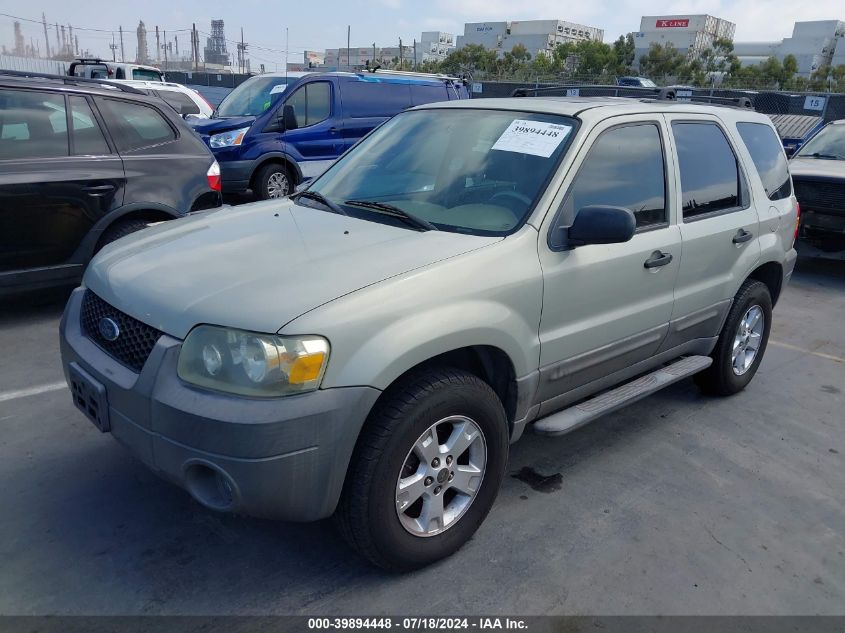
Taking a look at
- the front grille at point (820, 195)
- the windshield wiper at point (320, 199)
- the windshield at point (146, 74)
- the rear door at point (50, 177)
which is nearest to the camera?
the windshield wiper at point (320, 199)

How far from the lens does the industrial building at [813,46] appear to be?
71688 mm

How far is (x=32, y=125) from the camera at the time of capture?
5246 mm

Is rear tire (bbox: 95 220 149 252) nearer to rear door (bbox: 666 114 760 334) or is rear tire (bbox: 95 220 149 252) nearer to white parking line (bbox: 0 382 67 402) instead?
white parking line (bbox: 0 382 67 402)

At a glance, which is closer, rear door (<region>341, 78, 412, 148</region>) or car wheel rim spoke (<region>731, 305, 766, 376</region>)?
car wheel rim spoke (<region>731, 305, 766, 376</region>)

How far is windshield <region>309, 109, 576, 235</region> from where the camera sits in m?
3.14

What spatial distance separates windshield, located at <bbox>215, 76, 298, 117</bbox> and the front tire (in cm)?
927

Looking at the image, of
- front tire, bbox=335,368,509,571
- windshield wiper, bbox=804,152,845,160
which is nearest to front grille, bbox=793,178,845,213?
windshield wiper, bbox=804,152,845,160

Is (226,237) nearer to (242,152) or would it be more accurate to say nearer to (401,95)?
(242,152)

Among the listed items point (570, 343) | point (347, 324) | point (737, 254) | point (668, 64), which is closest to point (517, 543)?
point (570, 343)

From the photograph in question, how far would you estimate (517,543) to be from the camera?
9.78ft

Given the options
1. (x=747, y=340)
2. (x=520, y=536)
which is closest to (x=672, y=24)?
(x=747, y=340)

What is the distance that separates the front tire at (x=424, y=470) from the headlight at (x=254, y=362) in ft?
1.16

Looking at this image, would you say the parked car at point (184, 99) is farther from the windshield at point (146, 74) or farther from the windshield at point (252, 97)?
the windshield at point (146, 74)

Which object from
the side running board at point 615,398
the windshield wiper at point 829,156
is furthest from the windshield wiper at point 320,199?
the windshield wiper at point 829,156
